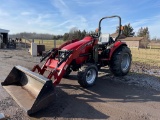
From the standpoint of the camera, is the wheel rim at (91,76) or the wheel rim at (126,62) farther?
the wheel rim at (126,62)

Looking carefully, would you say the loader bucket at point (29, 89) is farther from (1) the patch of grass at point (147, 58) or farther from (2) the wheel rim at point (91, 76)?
(1) the patch of grass at point (147, 58)

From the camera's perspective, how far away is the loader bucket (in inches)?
146

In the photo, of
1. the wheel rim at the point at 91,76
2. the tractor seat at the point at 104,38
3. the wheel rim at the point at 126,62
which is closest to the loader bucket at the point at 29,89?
the wheel rim at the point at 91,76

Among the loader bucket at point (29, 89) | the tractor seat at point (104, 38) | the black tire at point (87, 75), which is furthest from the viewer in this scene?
the tractor seat at point (104, 38)

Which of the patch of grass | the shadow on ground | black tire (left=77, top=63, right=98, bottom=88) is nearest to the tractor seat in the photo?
the shadow on ground

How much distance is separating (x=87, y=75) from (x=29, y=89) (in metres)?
1.77

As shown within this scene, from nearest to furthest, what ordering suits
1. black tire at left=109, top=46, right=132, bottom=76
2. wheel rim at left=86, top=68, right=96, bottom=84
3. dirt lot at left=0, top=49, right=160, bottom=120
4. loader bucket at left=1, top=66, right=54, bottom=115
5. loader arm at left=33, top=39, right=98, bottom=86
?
loader bucket at left=1, top=66, right=54, bottom=115, dirt lot at left=0, top=49, right=160, bottom=120, loader arm at left=33, top=39, right=98, bottom=86, wheel rim at left=86, top=68, right=96, bottom=84, black tire at left=109, top=46, right=132, bottom=76

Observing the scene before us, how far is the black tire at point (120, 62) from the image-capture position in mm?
6406

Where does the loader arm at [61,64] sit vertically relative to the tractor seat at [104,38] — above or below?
below

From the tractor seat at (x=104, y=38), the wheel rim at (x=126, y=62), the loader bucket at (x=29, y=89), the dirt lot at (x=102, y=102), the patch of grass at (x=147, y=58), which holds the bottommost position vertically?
the dirt lot at (x=102, y=102)

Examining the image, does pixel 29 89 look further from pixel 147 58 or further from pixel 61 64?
pixel 147 58

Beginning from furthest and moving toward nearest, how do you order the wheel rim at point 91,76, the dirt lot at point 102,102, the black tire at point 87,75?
the wheel rim at point 91,76 < the black tire at point 87,75 < the dirt lot at point 102,102

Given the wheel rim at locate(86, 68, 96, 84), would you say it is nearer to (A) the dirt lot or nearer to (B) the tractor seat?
(A) the dirt lot

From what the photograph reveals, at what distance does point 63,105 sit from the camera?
14.1 ft
